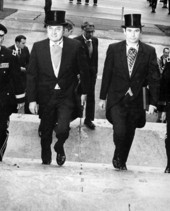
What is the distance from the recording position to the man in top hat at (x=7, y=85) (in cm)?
546

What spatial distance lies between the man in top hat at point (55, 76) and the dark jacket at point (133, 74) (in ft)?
1.18

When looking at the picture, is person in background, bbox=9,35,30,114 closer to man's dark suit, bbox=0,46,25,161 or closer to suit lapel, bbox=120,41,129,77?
man's dark suit, bbox=0,46,25,161

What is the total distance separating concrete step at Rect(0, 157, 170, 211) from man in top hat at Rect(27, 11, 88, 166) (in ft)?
2.94

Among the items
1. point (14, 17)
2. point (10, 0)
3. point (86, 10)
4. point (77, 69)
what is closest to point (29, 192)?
point (77, 69)

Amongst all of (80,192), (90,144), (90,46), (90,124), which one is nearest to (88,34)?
(90,46)

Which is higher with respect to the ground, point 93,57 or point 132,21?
point 132,21

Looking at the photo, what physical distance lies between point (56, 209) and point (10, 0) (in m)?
28.4

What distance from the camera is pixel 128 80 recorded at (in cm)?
541

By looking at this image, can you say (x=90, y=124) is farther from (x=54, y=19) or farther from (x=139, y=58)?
(x=54, y=19)

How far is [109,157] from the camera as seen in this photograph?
6.96 meters

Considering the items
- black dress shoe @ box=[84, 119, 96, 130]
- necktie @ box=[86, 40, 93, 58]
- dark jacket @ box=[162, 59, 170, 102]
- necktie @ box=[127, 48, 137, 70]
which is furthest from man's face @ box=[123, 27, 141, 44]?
black dress shoe @ box=[84, 119, 96, 130]

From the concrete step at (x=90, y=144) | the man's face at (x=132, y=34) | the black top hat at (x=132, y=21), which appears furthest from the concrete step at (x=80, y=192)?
the concrete step at (x=90, y=144)

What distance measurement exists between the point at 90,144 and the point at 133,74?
7.65 ft

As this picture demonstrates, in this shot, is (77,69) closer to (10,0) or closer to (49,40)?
(49,40)
